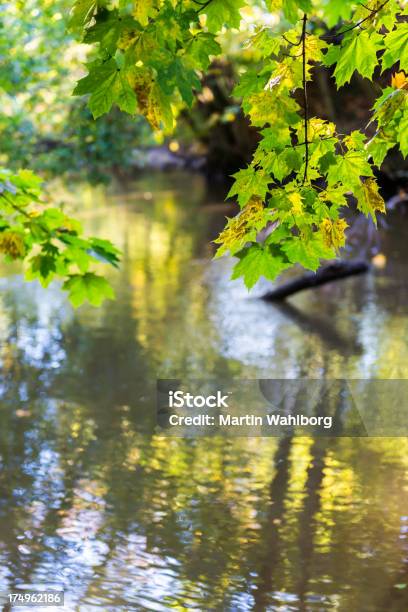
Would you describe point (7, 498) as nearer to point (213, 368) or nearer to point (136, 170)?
point (213, 368)

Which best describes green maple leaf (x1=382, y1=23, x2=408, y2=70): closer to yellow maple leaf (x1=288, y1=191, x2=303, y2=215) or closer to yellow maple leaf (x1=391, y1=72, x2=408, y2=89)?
yellow maple leaf (x1=391, y1=72, x2=408, y2=89)

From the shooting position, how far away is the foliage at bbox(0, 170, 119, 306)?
176 inches

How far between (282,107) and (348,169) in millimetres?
357

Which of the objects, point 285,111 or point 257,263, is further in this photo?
point 257,263

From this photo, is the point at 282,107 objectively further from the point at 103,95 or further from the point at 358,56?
the point at 103,95

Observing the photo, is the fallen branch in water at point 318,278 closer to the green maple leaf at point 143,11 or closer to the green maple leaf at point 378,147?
the green maple leaf at point 378,147

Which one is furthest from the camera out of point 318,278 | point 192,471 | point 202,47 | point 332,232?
point 318,278

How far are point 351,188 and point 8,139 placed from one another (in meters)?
15.3

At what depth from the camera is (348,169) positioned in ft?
10.5

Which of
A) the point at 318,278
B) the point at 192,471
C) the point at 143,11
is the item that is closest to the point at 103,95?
the point at 143,11

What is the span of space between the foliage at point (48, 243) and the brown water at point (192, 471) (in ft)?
7.56

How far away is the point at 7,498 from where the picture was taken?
7566 millimetres

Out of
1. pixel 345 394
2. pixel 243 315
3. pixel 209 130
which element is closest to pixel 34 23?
pixel 243 315

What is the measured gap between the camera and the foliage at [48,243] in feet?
14.7
